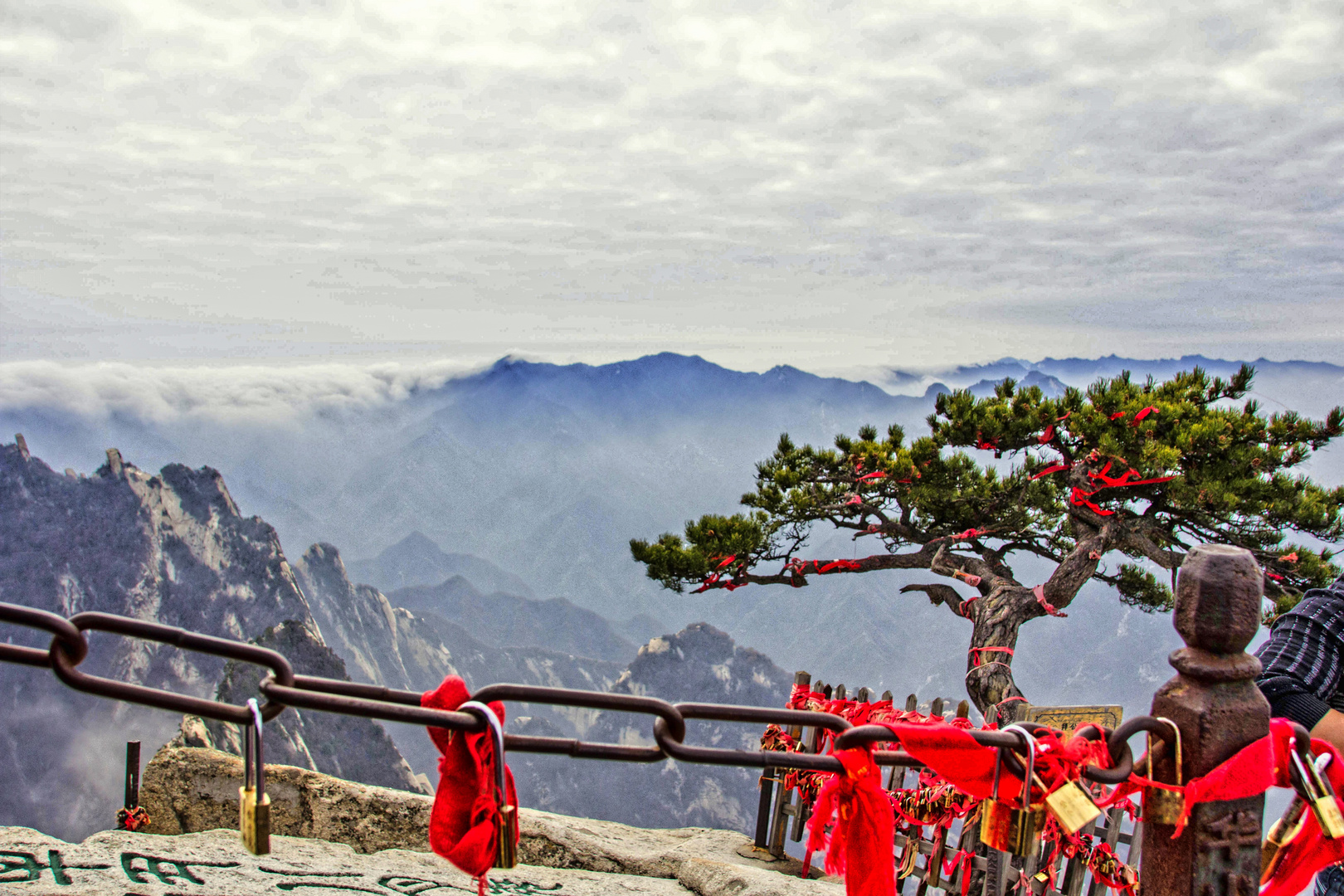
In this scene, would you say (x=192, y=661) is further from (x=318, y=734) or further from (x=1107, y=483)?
(x=1107, y=483)

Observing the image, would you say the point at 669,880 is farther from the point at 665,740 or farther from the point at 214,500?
the point at 214,500

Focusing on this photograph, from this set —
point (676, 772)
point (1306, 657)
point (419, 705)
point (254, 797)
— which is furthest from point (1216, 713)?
point (676, 772)

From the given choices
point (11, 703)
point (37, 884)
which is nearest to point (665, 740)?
point (37, 884)

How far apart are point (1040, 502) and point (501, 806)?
8.00m

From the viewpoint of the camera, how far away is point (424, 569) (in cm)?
9756

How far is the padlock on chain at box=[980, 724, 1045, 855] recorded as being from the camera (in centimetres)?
142

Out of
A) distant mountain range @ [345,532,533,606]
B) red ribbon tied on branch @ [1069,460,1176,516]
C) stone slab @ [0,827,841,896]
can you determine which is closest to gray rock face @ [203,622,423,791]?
stone slab @ [0,827,841,896]

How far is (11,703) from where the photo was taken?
160 ft

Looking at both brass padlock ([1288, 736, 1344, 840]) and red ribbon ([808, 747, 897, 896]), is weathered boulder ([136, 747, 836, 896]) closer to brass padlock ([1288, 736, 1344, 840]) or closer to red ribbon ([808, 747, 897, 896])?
red ribbon ([808, 747, 897, 896])

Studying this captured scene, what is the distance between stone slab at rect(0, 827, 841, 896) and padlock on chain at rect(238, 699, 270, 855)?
3.80 metres

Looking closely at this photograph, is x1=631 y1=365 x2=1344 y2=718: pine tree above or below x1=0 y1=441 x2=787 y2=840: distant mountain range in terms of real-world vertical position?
above

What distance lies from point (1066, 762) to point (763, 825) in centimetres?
721

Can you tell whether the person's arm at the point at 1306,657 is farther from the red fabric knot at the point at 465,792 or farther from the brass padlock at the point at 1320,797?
the red fabric knot at the point at 465,792

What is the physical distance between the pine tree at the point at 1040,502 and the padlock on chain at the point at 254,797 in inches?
246
